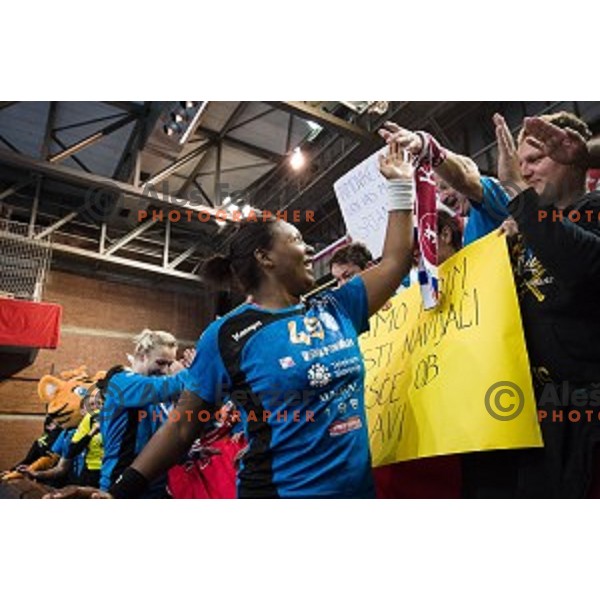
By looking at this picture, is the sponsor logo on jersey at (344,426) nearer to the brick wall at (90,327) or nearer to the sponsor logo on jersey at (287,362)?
the sponsor logo on jersey at (287,362)

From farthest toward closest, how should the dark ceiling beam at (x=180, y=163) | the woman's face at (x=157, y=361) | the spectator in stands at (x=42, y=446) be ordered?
the dark ceiling beam at (x=180, y=163) < the spectator in stands at (x=42, y=446) < the woman's face at (x=157, y=361)

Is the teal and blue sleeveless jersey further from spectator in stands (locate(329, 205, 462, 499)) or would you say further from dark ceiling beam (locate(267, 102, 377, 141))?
dark ceiling beam (locate(267, 102, 377, 141))

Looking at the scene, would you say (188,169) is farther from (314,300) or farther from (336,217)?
(314,300)

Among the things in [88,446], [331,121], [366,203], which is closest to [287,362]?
[366,203]

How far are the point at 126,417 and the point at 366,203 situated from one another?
3.19 ft

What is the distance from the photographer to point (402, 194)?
2.84 ft

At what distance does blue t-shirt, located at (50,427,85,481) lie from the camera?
3131 millimetres

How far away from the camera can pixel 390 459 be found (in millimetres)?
919

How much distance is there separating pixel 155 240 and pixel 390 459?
260cm

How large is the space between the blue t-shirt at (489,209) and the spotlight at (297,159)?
3.53m

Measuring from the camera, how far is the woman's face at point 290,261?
93cm

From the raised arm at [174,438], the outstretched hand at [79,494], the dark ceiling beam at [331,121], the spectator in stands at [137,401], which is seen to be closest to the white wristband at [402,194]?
the raised arm at [174,438]

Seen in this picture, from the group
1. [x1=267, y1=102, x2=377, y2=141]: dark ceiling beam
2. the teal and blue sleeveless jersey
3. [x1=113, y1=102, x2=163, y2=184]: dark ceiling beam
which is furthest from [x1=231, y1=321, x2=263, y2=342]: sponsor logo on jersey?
[x1=113, y1=102, x2=163, y2=184]: dark ceiling beam

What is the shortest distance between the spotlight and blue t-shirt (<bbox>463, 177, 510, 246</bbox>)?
3532 millimetres
